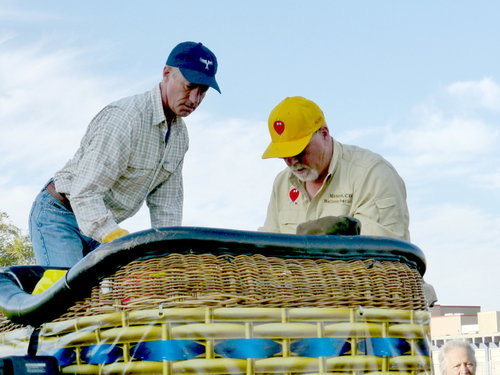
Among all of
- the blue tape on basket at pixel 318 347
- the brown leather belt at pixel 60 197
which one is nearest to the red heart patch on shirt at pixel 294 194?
the blue tape on basket at pixel 318 347

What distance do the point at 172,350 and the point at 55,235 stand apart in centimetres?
189

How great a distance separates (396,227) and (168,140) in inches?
61.0

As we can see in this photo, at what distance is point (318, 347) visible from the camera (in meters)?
1.88

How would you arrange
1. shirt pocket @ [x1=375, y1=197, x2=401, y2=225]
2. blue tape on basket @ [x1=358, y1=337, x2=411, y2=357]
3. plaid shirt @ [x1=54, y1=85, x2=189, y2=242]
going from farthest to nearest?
1. plaid shirt @ [x1=54, y1=85, x2=189, y2=242]
2. shirt pocket @ [x1=375, y1=197, x2=401, y2=225]
3. blue tape on basket @ [x1=358, y1=337, x2=411, y2=357]

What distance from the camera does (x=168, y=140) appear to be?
12.4ft

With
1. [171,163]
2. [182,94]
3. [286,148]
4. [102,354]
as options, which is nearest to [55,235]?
[171,163]

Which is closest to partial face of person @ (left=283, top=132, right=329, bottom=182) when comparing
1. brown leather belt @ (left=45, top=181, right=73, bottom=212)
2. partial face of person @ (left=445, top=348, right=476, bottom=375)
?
brown leather belt @ (left=45, top=181, right=73, bottom=212)

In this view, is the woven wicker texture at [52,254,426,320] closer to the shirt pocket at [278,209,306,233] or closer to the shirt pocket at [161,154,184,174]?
the shirt pocket at [278,209,306,233]

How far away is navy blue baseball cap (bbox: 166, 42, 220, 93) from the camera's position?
357 cm

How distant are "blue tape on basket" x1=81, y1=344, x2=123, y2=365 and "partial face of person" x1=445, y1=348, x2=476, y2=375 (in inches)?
124

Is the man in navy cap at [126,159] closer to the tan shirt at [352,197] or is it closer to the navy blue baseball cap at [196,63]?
the navy blue baseball cap at [196,63]

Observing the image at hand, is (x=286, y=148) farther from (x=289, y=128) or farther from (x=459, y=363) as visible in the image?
(x=459, y=363)

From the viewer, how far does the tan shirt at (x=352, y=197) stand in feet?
8.13

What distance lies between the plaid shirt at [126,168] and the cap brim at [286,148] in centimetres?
86
